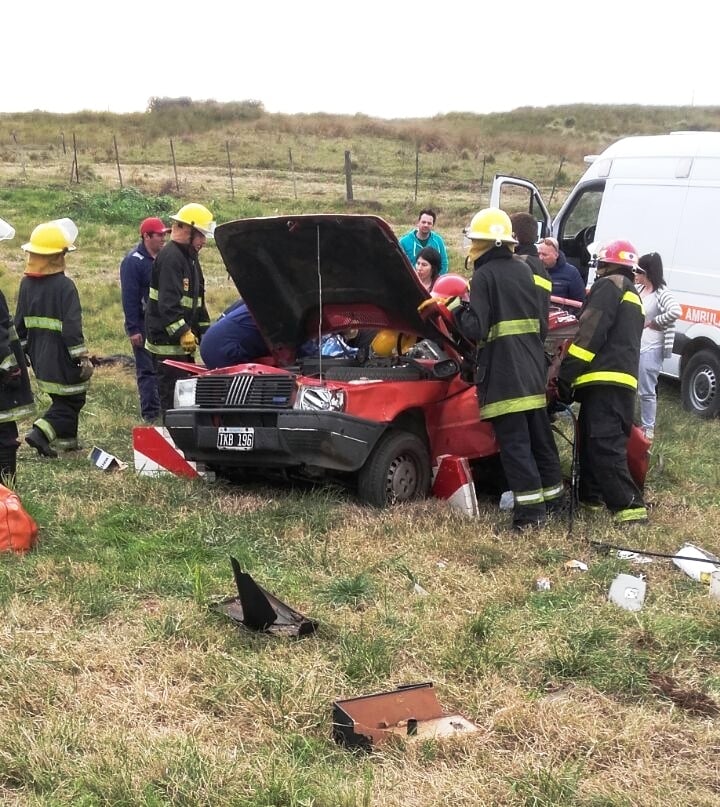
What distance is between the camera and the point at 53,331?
6.98m

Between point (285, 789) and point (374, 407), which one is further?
point (374, 407)

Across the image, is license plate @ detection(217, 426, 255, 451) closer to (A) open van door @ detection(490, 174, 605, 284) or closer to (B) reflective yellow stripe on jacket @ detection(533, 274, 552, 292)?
(B) reflective yellow stripe on jacket @ detection(533, 274, 552, 292)

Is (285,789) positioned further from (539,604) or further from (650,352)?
(650,352)

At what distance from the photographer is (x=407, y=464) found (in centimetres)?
588

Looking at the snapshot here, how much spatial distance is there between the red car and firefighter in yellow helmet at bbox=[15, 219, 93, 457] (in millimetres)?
1411

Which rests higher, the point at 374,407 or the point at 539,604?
the point at 374,407

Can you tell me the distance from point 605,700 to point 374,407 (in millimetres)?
2360

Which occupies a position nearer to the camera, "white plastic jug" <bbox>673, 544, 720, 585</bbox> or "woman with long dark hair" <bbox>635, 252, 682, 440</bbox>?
"white plastic jug" <bbox>673, 544, 720, 585</bbox>

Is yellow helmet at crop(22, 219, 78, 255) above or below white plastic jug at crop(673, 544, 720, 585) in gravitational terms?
above

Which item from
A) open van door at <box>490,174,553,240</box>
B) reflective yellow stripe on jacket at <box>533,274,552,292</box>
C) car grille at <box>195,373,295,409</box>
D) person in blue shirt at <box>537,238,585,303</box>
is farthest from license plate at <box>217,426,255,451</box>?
open van door at <box>490,174,553,240</box>

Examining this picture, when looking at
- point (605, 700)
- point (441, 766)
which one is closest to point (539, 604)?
point (605, 700)

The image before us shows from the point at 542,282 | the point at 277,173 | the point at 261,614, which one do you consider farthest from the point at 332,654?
the point at 277,173

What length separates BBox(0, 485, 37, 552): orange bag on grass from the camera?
4.94 metres

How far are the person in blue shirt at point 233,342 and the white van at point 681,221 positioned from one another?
172 inches
